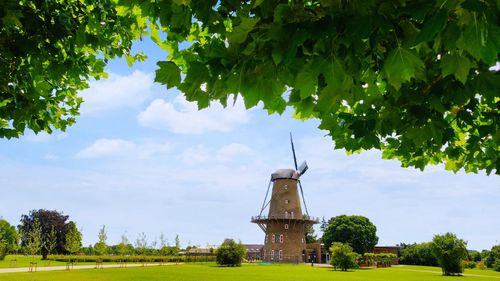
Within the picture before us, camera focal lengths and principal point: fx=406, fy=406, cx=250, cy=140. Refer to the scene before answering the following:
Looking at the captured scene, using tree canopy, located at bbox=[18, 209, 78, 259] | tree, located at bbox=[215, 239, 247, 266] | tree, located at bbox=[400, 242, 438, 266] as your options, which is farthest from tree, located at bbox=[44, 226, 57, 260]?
tree, located at bbox=[400, 242, 438, 266]

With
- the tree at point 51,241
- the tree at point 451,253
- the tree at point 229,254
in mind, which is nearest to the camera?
the tree at point 451,253

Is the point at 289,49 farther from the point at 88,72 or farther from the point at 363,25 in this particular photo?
the point at 88,72

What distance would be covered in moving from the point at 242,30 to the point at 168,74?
717mm

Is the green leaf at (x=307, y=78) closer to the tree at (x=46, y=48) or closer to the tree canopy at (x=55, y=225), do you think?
the tree at (x=46, y=48)

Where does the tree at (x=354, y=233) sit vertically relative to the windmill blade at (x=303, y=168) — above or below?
below

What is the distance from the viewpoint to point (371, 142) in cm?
479

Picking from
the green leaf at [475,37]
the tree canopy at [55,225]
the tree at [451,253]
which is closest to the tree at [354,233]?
the tree at [451,253]

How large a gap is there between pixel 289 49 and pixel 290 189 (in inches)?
2774

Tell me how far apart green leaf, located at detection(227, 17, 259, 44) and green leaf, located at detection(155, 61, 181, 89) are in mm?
541

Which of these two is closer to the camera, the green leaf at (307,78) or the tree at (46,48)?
the green leaf at (307,78)

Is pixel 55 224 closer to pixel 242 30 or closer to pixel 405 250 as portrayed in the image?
pixel 405 250

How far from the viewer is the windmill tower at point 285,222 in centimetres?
6912

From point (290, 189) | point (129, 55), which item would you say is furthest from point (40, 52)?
point (290, 189)

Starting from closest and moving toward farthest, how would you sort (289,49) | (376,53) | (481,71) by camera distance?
1. (289,49)
2. (376,53)
3. (481,71)
